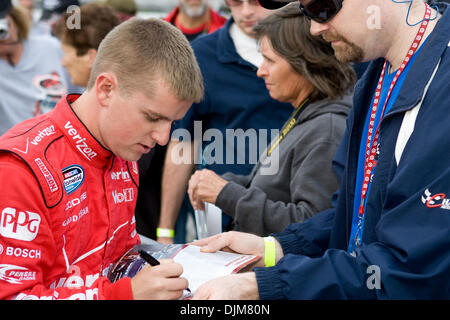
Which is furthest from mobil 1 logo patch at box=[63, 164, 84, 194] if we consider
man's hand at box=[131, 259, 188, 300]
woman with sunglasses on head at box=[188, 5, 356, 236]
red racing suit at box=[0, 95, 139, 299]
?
woman with sunglasses on head at box=[188, 5, 356, 236]

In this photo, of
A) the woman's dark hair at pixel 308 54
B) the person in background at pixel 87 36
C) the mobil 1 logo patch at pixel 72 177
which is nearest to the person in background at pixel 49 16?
the person in background at pixel 87 36

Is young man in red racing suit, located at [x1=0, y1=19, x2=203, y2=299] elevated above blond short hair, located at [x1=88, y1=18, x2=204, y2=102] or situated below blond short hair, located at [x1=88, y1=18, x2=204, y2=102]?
below

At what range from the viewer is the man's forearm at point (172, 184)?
338cm

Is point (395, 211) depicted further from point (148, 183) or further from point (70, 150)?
point (148, 183)

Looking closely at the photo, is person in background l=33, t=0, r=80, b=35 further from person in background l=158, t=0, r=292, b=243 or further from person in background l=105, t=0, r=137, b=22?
person in background l=158, t=0, r=292, b=243

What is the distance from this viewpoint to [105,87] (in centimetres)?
175

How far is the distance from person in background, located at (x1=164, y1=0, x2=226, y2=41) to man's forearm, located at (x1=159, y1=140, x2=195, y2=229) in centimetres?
149

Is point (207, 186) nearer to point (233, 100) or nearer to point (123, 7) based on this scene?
point (233, 100)

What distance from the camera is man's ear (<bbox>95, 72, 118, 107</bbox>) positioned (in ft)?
5.69

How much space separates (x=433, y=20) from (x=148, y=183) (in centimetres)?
214

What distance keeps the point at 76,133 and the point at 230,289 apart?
66 cm

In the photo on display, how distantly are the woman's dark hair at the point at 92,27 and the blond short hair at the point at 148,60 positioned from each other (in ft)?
5.53

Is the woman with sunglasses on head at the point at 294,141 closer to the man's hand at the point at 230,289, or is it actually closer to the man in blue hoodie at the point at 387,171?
the man in blue hoodie at the point at 387,171

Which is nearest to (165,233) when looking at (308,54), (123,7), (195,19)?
(308,54)
